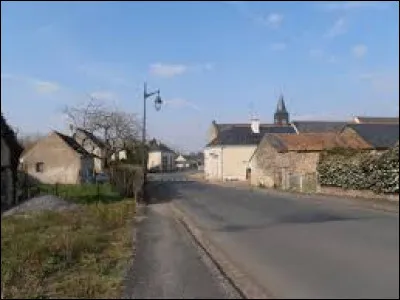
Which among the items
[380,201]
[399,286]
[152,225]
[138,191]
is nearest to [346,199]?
[380,201]

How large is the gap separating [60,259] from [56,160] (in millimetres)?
35712

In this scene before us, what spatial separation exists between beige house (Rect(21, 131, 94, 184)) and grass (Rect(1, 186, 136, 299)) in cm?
2950

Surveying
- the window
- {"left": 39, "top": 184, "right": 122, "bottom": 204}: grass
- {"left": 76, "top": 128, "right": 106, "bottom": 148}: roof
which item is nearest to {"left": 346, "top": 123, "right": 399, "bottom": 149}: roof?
{"left": 39, "top": 184, "right": 122, "bottom": 204}: grass

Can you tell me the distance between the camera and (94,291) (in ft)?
25.1

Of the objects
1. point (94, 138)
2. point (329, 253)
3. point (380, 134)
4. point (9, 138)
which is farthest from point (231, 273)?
point (94, 138)

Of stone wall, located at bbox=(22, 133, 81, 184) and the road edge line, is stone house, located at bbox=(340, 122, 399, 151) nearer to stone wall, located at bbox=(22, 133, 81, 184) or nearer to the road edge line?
the road edge line

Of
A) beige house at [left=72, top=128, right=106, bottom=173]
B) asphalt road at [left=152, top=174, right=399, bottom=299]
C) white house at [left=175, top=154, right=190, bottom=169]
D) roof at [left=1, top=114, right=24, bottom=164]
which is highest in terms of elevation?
beige house at [left=72, top=128, right=106, bottom=173]

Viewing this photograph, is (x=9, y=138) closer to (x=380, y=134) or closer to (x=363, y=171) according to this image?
(x=380, y=134)

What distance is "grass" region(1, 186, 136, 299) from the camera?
7.36 m

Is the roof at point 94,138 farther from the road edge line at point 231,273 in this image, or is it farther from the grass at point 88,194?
the road edge line at point 231,273

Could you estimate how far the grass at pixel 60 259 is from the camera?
7.36 m

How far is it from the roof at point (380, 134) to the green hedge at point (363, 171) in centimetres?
8

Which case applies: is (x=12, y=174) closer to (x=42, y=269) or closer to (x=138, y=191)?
(x=42, y=269)

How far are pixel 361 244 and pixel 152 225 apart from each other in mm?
13132
